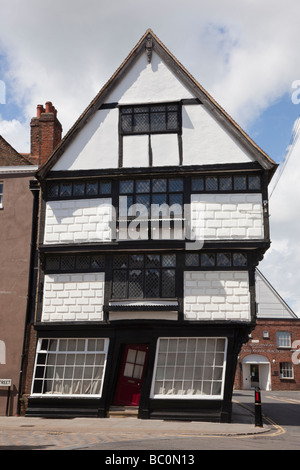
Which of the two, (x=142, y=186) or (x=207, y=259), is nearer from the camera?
(x=207, y=259)

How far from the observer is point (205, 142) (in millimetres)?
17578

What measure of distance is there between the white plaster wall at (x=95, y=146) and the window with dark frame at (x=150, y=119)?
38cm

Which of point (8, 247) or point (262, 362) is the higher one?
point (8, 247)

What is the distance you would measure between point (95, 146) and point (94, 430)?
32.8 ft

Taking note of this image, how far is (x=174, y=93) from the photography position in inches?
710

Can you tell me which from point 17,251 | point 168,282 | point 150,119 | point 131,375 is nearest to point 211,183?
point 150,119

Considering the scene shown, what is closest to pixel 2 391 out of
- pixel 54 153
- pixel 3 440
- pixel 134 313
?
pixel 134 313

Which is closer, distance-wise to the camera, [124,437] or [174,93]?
[124,437]

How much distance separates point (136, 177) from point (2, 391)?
9145 mm

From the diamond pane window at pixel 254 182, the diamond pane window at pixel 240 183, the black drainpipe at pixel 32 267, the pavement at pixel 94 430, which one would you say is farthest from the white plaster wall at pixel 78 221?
the pavement at pixel 94 430

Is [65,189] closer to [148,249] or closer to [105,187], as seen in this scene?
[105,187]

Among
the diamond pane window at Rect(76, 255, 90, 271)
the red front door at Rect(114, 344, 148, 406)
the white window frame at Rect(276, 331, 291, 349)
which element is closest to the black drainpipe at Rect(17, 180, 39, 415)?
the diamond pane window at Rect(76, 255, 90, 271)
